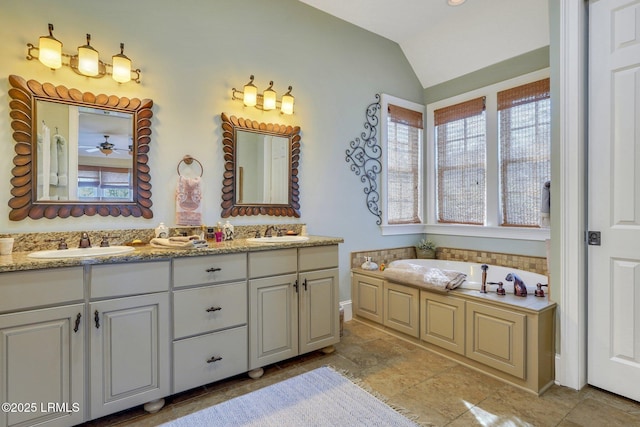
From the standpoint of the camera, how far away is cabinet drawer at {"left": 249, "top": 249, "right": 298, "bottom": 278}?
2206mm

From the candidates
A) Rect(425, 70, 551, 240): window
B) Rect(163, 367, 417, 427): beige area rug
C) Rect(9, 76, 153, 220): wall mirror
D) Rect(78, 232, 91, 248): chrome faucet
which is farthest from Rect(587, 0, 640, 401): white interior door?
Rect(78, 232, 91, 248): chrome faucet

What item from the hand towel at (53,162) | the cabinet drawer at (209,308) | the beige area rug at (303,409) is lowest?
the beige area rug at (303,409)

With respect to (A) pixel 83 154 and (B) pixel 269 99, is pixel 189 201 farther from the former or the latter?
(B) pixel 269 99

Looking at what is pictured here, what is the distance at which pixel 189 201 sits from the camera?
244 cm

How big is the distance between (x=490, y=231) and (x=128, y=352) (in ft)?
11.1

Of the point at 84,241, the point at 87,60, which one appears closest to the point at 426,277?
the point at 84,241

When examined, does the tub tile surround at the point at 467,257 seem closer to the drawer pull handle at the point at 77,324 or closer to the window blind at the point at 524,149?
the window blind at the point at 524,149

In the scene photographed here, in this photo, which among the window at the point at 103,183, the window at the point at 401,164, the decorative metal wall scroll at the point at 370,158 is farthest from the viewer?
the window at the point at 401,164

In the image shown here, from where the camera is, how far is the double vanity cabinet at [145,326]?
1.51m

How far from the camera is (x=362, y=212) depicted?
351 centimetres

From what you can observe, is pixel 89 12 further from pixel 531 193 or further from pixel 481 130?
pixel 531 193

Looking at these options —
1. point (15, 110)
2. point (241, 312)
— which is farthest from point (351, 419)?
point (15, 110)

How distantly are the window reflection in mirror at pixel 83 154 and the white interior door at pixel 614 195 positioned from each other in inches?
121

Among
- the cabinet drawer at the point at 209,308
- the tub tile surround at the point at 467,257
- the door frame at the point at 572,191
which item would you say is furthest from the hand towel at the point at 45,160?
the door frame at the point at 572,191
